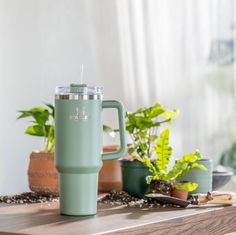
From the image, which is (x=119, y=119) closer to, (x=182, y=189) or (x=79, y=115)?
(x=79, y=115)

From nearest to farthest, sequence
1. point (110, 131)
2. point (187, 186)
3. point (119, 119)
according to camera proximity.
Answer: point (119, 119)
point (187, 186)
point (110, 131)

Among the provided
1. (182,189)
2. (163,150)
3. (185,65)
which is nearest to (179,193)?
(182,189)

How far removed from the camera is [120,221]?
1.35 metres

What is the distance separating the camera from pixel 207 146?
3035 mm

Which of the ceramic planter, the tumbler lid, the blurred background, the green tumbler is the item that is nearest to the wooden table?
the green tumbler

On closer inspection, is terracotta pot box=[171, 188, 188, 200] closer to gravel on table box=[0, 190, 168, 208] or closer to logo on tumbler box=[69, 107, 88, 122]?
gravel on table box=[0, 190, 168, 208]

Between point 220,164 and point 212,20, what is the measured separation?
665 mm

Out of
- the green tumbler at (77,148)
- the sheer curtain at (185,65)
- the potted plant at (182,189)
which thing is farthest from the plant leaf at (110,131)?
the sheer curtain at (185,65)

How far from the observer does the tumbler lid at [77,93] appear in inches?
55.9

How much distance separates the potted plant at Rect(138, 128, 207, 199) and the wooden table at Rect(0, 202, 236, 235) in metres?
0.07

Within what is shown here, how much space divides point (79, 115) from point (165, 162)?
35 cm

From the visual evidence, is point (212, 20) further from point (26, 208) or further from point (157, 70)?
point (26, 208)

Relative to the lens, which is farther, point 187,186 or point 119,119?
point 187,186

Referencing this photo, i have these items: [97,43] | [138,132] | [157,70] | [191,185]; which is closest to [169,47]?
[157,70]
